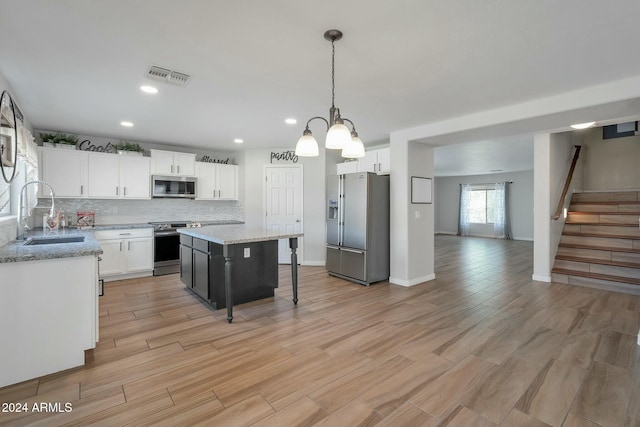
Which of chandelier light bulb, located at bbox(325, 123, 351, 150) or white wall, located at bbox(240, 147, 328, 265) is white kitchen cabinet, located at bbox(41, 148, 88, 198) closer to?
white wall, located at bbox(240, 147, 328, 265)

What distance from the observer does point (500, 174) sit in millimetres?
11102

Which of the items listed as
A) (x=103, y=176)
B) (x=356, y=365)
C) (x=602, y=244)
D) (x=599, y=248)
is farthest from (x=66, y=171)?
(x=602, y=244)

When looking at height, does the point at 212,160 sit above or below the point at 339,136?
above

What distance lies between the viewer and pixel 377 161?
5.06 metres

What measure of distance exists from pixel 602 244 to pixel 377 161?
3.94 m

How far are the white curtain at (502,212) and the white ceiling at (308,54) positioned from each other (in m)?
7.99

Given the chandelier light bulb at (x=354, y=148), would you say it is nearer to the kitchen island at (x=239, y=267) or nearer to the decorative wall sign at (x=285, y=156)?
the kitchen island at (x=239, y=267)

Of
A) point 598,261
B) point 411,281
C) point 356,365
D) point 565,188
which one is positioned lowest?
point 356,365

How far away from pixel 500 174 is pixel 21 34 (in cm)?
1255

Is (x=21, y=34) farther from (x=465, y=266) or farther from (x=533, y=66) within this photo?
(x=465, y=266)

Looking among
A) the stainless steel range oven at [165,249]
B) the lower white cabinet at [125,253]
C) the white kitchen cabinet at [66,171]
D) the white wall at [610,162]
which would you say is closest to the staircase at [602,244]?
the white wall at [610,162]

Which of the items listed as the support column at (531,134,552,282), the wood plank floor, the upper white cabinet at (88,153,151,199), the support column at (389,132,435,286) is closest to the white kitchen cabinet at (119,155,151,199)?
the upper white cabinet at (88,153,151,199)

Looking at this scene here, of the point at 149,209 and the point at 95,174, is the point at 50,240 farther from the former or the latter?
the point at 149,209

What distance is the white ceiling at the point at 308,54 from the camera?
6.03 feet
